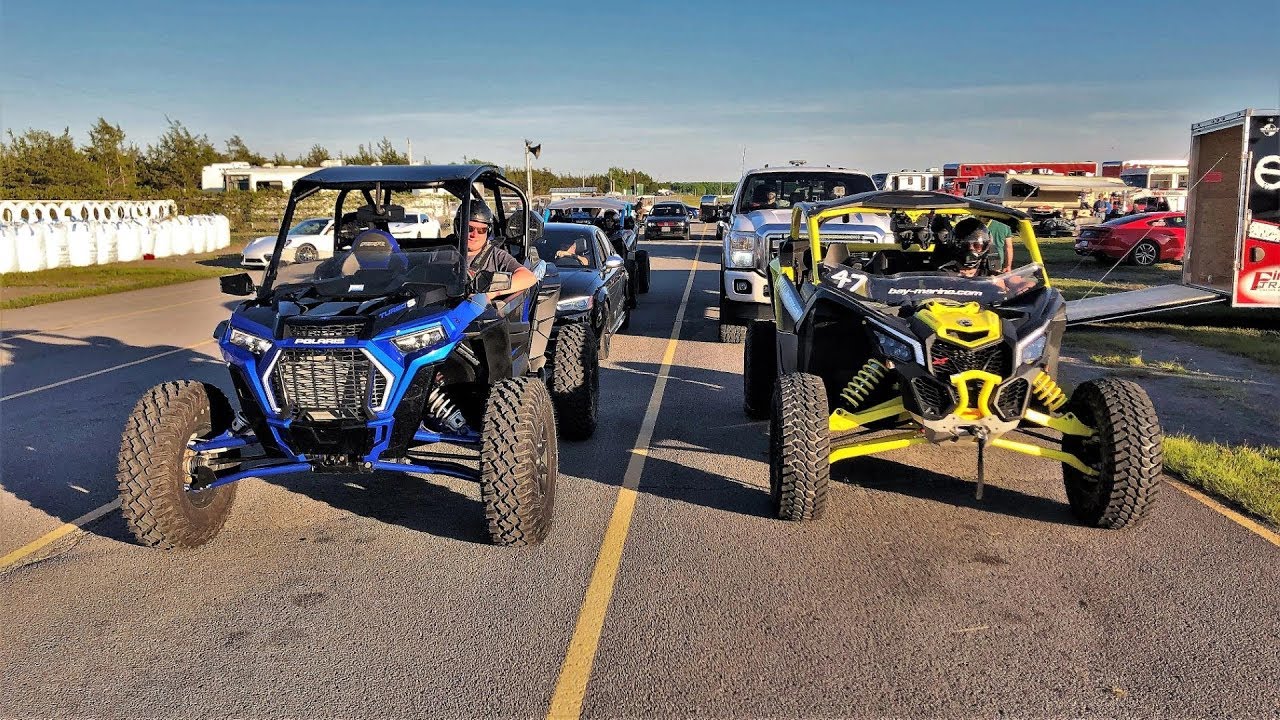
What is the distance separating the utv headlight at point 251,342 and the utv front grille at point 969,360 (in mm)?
3564

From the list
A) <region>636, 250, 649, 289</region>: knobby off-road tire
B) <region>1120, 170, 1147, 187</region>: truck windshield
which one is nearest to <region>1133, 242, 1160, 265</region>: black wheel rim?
<region>636, 250, 649, 289</region>: knobby off-road tire

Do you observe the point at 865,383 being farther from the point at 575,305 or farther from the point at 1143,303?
the point at 1143,303

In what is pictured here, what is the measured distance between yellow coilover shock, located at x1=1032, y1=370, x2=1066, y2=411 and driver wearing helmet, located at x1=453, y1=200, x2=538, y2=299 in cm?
317

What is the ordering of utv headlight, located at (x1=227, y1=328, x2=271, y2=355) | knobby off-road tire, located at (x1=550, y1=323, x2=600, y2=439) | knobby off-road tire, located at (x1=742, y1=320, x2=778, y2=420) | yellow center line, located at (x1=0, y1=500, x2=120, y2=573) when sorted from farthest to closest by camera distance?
knobby off-road tire, located at (x1=742, y1=320, x2=778, y2=420) → knobby off-road tire, located at (x1=550, y1=323, x2=600, y2=439) → yellow center line, located at (x1=0, y1=500, x2=120, y2=573) → utv headlight, located at (x1=227, y1=328, x2=271, y2=355)

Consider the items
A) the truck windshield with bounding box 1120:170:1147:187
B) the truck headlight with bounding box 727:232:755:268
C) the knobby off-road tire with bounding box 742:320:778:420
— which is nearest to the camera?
the knobby off-road tire with bounding box 742:320:778:420

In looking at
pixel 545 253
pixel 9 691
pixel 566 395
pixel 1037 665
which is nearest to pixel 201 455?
pixel 9 691

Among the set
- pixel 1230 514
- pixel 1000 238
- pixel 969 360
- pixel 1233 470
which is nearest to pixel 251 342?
pixel 969 360

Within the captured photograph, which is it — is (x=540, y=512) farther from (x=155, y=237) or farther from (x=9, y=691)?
(x=155, y=237)

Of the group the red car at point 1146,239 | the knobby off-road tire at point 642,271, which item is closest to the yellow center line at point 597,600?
A: the knobby off-road tire at point 642,271

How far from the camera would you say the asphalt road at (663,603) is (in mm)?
3828

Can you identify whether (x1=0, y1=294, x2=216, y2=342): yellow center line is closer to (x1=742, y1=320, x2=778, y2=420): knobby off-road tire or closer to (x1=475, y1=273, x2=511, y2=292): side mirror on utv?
(x1=475, y1=273, x2=511, y2=292): side mirror on utv

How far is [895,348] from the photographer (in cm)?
555

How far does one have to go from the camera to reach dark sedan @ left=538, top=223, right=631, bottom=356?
33.7 feet

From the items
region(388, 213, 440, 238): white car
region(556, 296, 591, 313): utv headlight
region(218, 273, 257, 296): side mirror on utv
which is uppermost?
region(388, 213, 440, 238): white car
